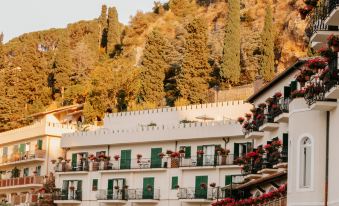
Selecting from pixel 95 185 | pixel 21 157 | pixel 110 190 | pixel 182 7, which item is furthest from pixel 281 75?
pixel 182 7

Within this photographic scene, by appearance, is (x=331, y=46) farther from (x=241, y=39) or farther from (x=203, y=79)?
(x=241, y=39)

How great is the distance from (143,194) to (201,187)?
564 cm

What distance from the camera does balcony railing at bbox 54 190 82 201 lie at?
2692 inches

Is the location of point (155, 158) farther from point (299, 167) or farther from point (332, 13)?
point (332, 13)

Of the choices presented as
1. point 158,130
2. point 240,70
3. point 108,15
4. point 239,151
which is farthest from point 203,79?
point 108,15

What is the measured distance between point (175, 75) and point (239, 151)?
32.1 meters

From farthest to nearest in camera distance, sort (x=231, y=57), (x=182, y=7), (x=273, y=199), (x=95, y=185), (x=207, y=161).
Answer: (x=182, y=7) → (x=231, y=57) → (x=95, y=185) → (x=207, y=161) → (x=273, y=199)

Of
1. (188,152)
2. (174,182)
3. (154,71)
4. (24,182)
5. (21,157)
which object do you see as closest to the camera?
(174,182)

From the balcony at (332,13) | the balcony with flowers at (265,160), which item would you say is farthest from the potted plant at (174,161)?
the balcony at (332,13)

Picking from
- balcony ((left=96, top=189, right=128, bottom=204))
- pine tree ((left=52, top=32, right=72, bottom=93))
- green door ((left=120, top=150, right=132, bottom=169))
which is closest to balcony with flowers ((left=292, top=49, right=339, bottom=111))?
balcony ((left=96, top=189, right=128, bottom=204))

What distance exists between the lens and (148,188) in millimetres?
64000

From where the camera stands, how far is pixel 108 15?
124 meters

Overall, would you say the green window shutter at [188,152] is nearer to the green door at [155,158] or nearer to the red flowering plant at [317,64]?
the green door at [155,158]

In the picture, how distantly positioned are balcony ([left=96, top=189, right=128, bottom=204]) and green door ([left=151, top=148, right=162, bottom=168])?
120 inches
